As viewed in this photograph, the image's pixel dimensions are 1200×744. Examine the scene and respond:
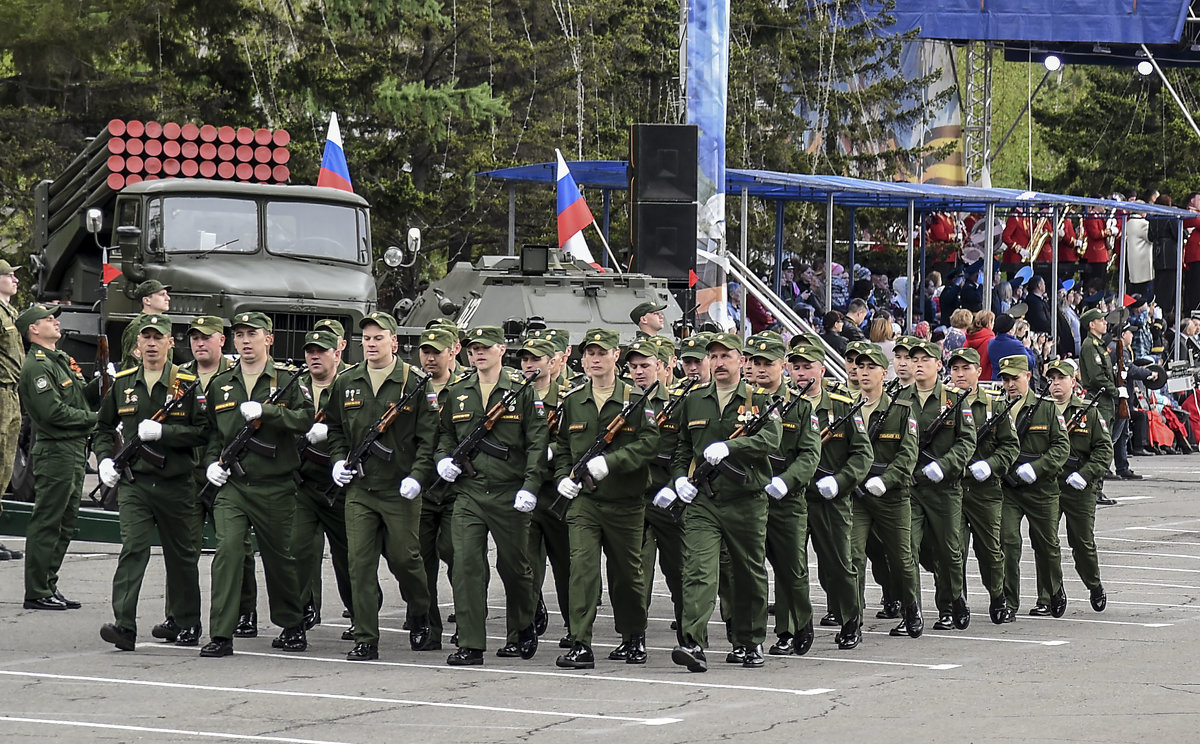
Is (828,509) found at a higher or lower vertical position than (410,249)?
lower

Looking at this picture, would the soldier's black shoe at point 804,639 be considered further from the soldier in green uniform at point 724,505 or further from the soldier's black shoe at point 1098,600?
the soldier's black shoe at point 1098,600

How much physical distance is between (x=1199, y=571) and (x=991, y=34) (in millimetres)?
19811

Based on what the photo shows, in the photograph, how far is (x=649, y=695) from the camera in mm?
9312

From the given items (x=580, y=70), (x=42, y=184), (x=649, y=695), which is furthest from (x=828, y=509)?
(x=580, y=70)

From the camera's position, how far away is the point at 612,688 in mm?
9523

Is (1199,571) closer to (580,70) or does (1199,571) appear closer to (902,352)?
(902,352)

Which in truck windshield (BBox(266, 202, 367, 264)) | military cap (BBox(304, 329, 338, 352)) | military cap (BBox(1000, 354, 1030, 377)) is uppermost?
truck windshield (BBox(266, 202, 367, 264))

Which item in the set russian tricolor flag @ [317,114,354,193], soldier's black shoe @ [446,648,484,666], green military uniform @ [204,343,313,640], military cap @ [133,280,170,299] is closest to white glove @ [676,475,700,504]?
soldier's black shoe @ [446,648,484,666]

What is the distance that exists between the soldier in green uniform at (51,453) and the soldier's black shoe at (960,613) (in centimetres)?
540

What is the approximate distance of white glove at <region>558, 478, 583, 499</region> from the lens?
403 inches

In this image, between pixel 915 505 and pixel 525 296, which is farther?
pixel 525 296

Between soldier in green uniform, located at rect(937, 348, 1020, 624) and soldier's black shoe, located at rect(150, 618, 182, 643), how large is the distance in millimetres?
4758

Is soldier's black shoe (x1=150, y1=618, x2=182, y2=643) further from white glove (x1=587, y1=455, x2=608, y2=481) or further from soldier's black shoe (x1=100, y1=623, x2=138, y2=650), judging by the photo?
white glove (x1=587, y1=455, x2=608, y2=481)

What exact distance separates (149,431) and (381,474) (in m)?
1.26
